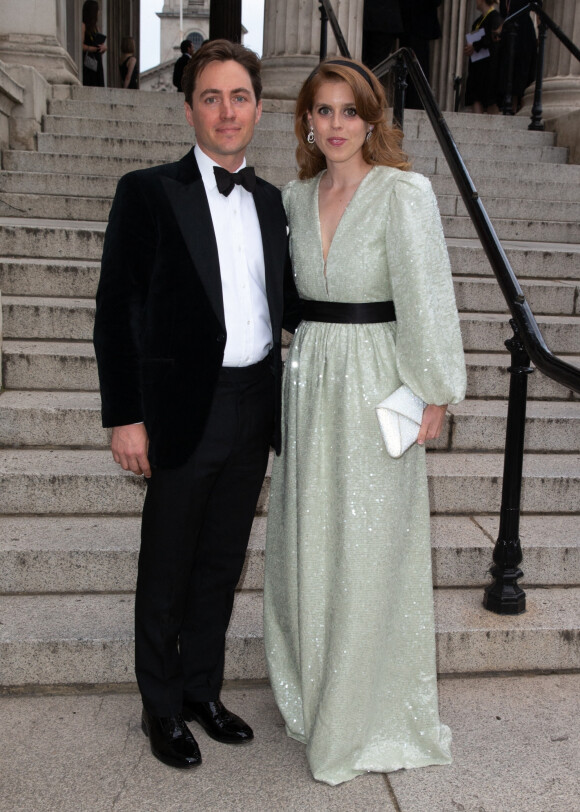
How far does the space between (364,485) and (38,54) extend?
21.8ft

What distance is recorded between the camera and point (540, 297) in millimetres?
5246

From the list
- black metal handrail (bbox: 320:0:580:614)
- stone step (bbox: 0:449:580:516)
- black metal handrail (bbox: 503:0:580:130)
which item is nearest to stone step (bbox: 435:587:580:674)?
black metal handrail (bbox: 320:0:580:614)

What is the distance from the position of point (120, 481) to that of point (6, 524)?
0.52 m

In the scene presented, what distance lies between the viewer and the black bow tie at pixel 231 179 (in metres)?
2.28

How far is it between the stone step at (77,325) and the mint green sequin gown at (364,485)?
2354mm

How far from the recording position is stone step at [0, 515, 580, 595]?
130 inches

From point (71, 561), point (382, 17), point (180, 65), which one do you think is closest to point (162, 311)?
point (71, 561)

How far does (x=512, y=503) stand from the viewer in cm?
325

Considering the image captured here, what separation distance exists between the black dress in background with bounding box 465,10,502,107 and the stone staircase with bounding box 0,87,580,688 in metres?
2.86

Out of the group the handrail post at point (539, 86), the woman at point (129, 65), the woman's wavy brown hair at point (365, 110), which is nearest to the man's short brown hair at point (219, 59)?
the woman's wavy brown hair at point (365, 110)

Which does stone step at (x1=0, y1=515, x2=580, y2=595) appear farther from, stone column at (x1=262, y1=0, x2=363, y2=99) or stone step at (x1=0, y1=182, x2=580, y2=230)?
stone column at (x1=262, y1=0, x2=363, y2=99)

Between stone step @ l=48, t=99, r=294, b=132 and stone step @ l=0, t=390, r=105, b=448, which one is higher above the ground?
stone step @ l=48, t=99, r=294, b=132

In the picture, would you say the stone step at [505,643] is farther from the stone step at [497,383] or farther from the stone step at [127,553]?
the stone step at [497,383]

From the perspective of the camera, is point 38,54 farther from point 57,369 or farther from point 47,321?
point 57,369
